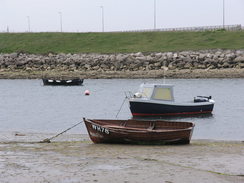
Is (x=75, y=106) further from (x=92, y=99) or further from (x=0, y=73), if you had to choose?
(x=0, y=73)

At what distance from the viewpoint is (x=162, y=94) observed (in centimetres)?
3706

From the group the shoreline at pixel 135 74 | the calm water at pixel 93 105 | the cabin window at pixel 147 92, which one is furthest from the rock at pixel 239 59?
the cabin window at pixel 147 92

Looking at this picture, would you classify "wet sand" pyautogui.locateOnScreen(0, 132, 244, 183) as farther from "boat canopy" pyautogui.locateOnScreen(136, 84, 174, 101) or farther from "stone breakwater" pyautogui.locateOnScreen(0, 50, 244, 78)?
"stone breakwater" pyautogui.locateOnScreen(0, 50, 244, 78)

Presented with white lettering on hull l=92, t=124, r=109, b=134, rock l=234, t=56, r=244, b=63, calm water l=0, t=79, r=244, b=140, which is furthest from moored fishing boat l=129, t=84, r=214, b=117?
rock l=234, t=56, r=244, b=63

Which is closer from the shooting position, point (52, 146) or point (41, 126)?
point (52, 146)

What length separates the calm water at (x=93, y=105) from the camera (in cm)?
3259

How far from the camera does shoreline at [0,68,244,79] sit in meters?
79.6

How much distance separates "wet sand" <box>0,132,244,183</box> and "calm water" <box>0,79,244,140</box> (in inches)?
312

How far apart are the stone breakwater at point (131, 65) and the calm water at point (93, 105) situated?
4700mm

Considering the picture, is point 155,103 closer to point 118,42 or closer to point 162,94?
point 162,94

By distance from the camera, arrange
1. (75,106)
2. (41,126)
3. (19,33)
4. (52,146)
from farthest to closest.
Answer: (19,33) → (75,106) → (41,126) → (52,146)

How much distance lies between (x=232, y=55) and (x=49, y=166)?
73.1 meters

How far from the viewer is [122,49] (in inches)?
4045

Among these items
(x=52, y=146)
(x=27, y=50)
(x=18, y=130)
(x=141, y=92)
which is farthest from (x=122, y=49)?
(x=52, y=146)
